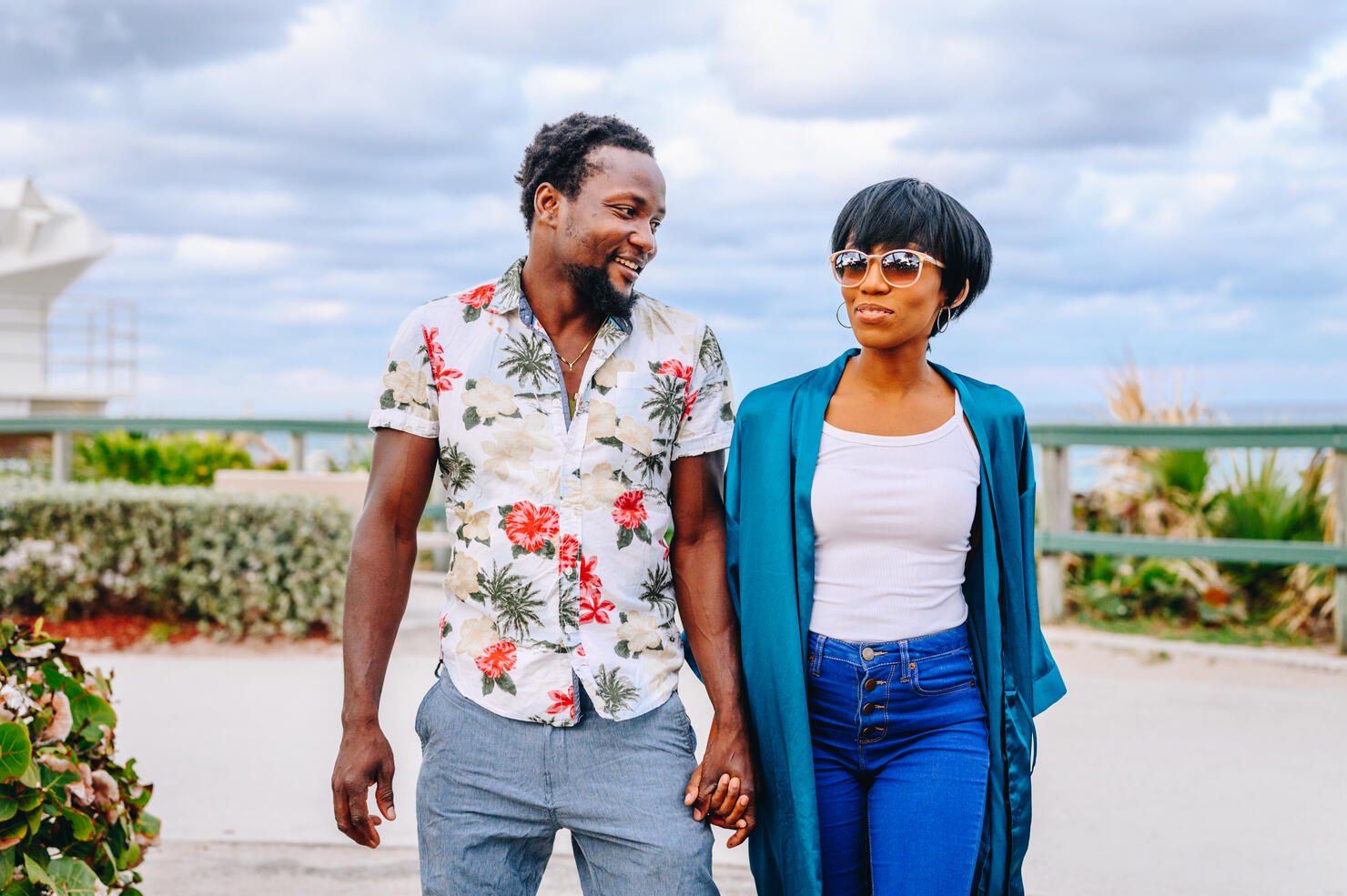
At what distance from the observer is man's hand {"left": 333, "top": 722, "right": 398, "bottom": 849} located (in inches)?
99.3

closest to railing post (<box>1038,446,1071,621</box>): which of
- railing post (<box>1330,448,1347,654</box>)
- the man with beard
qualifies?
railing post (<box>1330,448,1347,654</box>)

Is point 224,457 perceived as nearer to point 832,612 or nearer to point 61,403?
point 832,612

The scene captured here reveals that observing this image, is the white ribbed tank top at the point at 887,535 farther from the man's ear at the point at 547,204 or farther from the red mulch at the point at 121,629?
the red mulch at the point at 121,629

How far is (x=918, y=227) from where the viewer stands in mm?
2742

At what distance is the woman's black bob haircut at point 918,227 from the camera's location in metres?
2.74

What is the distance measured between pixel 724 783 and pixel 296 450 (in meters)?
10.9

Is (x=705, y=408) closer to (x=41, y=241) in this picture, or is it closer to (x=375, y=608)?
(x=375, y=608)

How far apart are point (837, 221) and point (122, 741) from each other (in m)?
4.79

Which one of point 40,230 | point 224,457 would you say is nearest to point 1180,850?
point 224,457

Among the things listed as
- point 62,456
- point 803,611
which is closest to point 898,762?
point 803,611

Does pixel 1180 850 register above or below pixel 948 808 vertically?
below

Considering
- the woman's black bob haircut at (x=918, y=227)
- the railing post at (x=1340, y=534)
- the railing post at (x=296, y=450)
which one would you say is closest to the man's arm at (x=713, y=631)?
the woman's black bob haircut at (x=918, y=227)

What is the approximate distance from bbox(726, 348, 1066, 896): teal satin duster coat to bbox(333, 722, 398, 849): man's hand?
0.75 m

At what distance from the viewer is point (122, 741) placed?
6.15m
